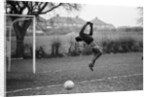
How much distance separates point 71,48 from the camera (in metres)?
5.02

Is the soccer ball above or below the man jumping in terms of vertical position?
below

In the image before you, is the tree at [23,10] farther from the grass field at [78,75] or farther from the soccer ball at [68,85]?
the soccer ball at [68,85]

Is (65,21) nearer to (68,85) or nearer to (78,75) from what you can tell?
(78,75)

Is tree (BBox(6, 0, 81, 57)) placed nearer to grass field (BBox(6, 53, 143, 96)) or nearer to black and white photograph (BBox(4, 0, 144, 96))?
black and white photograph (BBox(4, 0, 144, 96))

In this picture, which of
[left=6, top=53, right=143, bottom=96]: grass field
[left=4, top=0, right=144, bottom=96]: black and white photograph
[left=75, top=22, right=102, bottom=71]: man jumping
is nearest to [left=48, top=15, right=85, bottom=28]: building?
[left=4, top=0, right=144, bottom=96]: black and white photograph

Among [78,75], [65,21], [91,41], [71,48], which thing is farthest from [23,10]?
[78,75]

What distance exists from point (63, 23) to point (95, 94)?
1.46 m

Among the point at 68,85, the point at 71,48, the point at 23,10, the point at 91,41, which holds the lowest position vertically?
the point at 68,85

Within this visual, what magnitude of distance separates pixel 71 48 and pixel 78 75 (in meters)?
0.52

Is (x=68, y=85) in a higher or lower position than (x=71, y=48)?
lower

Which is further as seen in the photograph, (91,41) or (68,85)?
(91,41)

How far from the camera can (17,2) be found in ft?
15.5

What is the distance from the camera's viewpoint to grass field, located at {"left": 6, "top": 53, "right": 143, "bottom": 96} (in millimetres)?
4746

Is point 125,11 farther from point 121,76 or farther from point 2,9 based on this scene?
point 2,9
